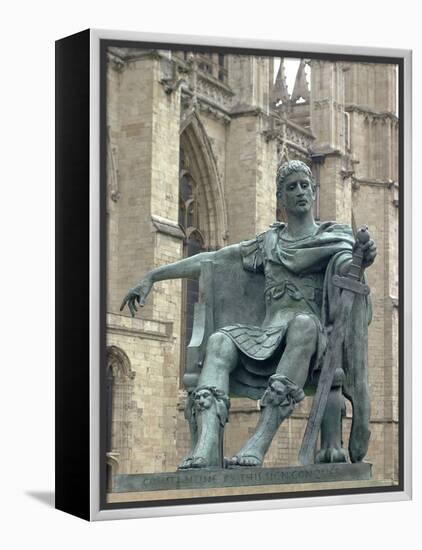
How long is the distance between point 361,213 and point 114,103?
21.0 feet

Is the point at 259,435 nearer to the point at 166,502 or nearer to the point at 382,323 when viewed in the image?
the point at 166,502

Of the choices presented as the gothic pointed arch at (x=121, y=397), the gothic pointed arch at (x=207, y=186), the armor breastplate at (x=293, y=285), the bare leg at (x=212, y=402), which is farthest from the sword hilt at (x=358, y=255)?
the gothic pointed arch at (x=207, y=186)

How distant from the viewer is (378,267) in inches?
904

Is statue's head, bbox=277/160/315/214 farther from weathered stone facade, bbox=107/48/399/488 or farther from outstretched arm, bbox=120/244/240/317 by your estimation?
weathered stone facade, bbox=107/48/399/488

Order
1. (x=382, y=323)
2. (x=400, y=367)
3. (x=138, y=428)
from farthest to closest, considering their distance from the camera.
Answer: (x=382, y=323) < (x=138, y=428) < (x=400, y=367)

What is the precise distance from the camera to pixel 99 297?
10648 mm

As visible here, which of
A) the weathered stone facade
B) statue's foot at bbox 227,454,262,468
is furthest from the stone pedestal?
the weathered stone facade

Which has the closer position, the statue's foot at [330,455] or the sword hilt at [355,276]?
the sword hilt at [355,276]

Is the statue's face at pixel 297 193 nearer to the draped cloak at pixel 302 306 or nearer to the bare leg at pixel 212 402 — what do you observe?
the draped cloak at pixel 302 306

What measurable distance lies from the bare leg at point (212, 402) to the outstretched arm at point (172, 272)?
0.61 m

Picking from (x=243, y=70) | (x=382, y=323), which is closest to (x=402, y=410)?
(x=382, y=323)

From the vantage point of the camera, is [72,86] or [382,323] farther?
[382,323]

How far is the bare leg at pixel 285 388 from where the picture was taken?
11281 millimetres

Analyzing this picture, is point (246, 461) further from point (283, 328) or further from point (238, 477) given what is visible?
point (283, 328)
